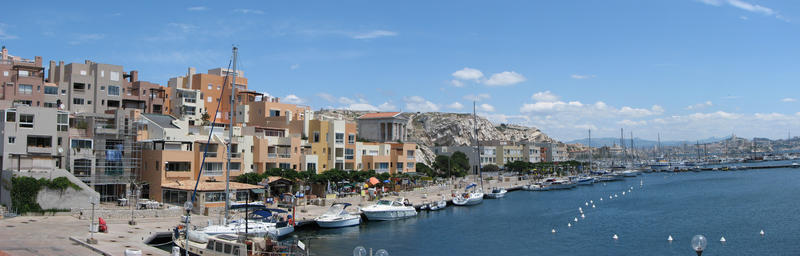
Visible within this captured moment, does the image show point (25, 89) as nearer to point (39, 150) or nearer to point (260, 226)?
point (39, 150)

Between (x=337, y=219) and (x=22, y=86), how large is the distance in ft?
152

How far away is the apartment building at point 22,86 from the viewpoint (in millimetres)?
72250

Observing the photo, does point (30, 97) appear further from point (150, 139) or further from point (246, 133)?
point (246, 133)

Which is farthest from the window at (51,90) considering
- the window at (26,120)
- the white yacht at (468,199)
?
the white yacht at (468,199)

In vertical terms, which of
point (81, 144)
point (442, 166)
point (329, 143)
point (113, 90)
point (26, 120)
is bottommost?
point (442, 166)

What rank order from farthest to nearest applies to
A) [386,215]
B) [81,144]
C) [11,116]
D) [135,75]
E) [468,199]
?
[135,75], [468,199], [386,215], [81,144], [11,116]

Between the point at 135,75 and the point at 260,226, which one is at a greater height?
the point at 135,75

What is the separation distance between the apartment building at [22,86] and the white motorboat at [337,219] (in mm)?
42279

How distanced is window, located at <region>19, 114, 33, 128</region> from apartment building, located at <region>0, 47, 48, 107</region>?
17.6m

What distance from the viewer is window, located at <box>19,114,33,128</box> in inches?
2215

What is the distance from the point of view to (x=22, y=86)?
73562 millimetres

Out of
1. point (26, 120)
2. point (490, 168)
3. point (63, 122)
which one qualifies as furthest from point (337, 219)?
point (490, 168)

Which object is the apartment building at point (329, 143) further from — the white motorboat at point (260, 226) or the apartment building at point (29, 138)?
the apartment building at point (29, 138)

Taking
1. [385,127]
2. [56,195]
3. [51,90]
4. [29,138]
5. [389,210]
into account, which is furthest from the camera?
[385,127]
